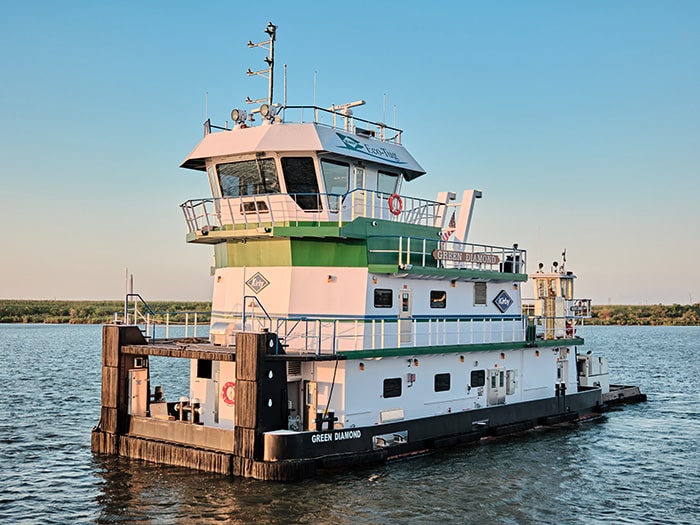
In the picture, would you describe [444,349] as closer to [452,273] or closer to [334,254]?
[452,273]

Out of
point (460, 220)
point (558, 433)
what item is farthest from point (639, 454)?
point (460, 220)

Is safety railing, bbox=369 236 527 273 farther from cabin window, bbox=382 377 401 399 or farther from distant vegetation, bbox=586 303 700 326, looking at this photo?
distant vegetation, bbox=586 303 700 326

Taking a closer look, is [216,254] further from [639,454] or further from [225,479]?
[639,454]

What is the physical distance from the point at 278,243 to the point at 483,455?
26.8 ft

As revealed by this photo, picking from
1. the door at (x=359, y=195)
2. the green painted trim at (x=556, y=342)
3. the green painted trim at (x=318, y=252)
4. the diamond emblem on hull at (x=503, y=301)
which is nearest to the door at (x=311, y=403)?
the green painted trim at (x=318, y=252)

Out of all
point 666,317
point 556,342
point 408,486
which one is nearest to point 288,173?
point 408,486

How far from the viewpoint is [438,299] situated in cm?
2175

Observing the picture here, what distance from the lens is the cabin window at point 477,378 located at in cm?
2252

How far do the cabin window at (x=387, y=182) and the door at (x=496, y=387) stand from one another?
6.42m

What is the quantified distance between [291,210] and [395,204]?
10.8ft

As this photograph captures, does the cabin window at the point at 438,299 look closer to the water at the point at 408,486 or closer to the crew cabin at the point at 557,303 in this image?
the water at the point at 408,486

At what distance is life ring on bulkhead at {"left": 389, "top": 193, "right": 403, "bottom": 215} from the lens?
2134 centimetres

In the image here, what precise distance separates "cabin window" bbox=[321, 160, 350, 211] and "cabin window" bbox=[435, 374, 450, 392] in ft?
18.5

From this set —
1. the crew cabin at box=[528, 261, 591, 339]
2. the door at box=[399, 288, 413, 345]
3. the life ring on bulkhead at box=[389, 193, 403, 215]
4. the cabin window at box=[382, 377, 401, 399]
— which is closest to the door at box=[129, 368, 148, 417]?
the cabin window at box=[382, 377, 401, 399]
